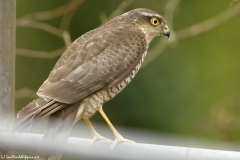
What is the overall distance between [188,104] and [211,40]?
0.96 m

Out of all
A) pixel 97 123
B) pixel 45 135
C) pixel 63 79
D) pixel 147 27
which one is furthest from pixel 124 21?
pixel 97 123

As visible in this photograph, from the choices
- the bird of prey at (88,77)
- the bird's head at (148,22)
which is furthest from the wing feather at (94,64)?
the bird's head at (148,22)

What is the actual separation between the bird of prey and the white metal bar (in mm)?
280

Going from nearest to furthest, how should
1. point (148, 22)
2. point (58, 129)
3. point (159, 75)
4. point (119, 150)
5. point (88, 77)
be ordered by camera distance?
point (119, 150)
point (58, 129)
point (88, 77)
point (148, 22)
point (159, 75)

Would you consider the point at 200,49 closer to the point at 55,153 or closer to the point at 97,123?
the point at 97,123

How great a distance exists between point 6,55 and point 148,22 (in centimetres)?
147

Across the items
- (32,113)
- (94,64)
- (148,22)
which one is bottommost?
(32,113)

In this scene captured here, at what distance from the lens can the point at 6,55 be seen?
2535mm

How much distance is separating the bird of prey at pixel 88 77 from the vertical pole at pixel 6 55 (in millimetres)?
89

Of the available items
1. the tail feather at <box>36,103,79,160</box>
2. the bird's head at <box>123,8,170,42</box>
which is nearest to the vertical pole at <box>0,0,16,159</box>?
the tail feather at <box>36,103,79,160</box>

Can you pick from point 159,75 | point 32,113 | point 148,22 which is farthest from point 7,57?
point 159,75

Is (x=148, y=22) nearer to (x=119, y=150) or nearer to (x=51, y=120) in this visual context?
(x=51, y=120)

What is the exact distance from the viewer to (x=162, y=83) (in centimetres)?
659

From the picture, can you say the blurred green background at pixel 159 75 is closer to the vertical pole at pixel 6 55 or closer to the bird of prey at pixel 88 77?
the bird of prey at pixel 88 77
